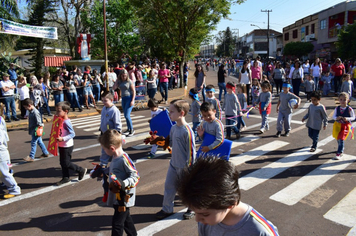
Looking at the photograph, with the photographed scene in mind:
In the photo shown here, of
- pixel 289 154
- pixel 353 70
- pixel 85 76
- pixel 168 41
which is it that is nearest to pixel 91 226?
pixel 289 154

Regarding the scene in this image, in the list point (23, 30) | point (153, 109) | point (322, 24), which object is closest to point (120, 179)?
point (153, 109)

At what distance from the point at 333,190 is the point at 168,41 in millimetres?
19738

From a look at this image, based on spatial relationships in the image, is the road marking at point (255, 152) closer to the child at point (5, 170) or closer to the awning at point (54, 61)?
the child at point (5, 170)

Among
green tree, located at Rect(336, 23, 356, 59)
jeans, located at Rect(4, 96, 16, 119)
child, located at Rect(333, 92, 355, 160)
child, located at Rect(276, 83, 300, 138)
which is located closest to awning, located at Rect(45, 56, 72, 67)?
jeans, located at Rect(4, 96, 16, 119)

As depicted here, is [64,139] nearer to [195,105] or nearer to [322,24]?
[195,105]

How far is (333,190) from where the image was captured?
5402 millimetres

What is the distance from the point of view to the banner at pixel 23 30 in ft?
42.6

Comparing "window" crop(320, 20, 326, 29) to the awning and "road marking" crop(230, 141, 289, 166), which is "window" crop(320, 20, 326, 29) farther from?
"road marking" crop(230, 141, 289, 166)

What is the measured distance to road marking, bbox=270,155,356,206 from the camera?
5.16 metres

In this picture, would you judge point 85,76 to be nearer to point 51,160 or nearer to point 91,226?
point 51,160

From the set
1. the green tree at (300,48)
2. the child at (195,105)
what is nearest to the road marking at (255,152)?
the child at (195,105)

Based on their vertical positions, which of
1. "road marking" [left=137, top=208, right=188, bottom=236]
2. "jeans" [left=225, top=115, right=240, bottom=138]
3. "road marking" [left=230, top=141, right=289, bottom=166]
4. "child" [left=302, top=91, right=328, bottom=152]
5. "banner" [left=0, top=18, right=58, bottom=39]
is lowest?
"road marking" [left=137, top=208, right=188, bottom=236]

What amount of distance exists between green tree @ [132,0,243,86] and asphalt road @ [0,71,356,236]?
14.4 meters

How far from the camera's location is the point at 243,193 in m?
5.36
